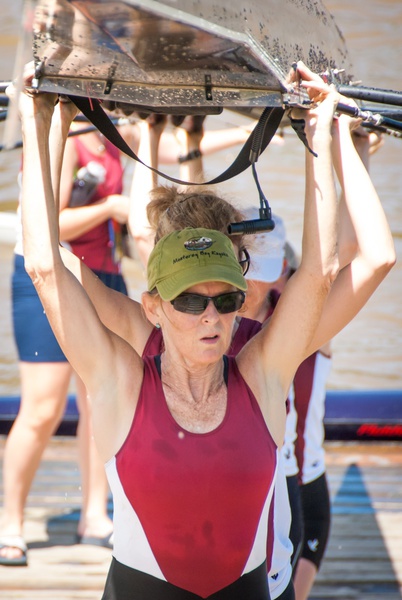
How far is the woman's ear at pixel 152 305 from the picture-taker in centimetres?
223

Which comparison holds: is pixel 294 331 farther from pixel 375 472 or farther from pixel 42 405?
pixel 375 472

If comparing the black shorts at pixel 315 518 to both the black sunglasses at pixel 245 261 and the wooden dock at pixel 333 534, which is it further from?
the black sunglasses at pixel 245 261

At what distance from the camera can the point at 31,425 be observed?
4055mm

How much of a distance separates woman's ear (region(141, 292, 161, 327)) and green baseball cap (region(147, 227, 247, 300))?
0.04m

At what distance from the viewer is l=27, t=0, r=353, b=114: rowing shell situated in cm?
171

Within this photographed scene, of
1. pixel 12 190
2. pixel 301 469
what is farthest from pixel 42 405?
pixel 12 190

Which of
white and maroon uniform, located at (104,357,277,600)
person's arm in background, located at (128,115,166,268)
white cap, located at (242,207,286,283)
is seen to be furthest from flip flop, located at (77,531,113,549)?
white and maroon uniform, located at (104,357,277,600)

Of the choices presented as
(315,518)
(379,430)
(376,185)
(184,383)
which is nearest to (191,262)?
(184,383)

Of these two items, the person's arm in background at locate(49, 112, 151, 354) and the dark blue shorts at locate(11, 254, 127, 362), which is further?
the dark blue shorts at locate(11, 254, 127, 362)

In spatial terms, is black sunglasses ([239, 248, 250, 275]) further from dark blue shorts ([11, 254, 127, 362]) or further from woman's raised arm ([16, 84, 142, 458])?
dark blue shorts ([11, 254, 127, 362])

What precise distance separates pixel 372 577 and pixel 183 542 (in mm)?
2309

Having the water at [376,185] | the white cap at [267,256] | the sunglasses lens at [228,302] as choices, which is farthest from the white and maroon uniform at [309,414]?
→ the water at [376,185]

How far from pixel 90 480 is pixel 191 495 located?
2409 millimetres

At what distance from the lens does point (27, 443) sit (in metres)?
4.05
